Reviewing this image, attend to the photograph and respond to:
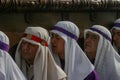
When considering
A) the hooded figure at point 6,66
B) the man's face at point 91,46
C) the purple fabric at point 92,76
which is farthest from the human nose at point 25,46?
the man's face at point 91,46

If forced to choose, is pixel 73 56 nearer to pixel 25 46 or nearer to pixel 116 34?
pixel 25 46

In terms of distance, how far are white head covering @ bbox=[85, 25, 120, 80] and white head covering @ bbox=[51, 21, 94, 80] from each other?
1.24 feet

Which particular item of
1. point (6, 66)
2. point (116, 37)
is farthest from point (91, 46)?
point (6, 66)

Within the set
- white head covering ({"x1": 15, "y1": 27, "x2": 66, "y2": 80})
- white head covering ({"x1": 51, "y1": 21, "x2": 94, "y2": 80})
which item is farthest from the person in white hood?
white head covering ({"x1": 15, "y1": 27, "x2": 66, "y2": 80})

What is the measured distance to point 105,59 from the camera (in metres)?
4.64

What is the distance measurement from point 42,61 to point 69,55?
0.46m

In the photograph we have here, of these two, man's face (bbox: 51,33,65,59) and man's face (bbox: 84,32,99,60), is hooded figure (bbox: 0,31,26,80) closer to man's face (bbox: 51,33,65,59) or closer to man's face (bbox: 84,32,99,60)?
man's face (bbox: 51,33,65,59)

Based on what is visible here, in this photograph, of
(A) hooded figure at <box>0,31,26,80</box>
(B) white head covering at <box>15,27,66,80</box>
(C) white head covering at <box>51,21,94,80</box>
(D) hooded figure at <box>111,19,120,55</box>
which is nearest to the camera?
(A) hooded figure at <box>0,31,26,80</box>

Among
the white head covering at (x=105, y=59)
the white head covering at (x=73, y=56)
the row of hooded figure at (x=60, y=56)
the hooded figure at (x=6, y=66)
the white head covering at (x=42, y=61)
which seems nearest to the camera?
the hooded figure at (x=6, y=66)

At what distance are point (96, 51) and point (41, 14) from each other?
726mm

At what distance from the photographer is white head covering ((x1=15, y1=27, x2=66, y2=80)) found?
12.3 feet

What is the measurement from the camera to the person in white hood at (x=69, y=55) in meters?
4.11

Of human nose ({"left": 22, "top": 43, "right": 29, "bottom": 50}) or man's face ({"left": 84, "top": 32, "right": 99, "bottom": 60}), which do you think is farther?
man's face ({"left": 84, "top": 32, "right": 99, "bottom": 60})

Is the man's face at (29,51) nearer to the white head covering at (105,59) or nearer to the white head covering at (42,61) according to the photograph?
the white head covering at (42,61)
